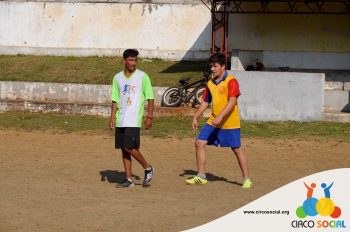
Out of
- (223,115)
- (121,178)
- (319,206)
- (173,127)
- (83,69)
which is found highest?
(83,69)

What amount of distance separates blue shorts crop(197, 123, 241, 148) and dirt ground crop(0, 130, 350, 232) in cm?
60

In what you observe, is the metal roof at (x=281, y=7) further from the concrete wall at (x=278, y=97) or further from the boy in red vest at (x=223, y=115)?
the boy in red vest at (x=223, y=115)

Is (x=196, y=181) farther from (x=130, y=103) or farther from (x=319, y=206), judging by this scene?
(x=319, y=206)

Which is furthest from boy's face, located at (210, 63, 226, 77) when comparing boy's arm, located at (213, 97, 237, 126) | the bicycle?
the bicycle

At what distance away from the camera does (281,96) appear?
1881 centimetres

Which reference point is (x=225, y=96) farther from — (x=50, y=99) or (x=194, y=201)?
(x=50, y=99)

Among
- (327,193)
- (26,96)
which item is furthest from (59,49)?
(327,193)

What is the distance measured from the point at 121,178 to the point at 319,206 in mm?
6314

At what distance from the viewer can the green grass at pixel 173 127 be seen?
16587 mm

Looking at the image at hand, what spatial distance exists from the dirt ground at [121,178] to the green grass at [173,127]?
71cm

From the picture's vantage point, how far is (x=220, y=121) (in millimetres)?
10117

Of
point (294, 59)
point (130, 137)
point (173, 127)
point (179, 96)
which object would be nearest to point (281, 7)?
point (294, 59)

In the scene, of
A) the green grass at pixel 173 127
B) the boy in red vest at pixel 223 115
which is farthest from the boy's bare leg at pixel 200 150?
the green grass at pixel 173 127

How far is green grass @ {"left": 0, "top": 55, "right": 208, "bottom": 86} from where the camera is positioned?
78.5 ft
